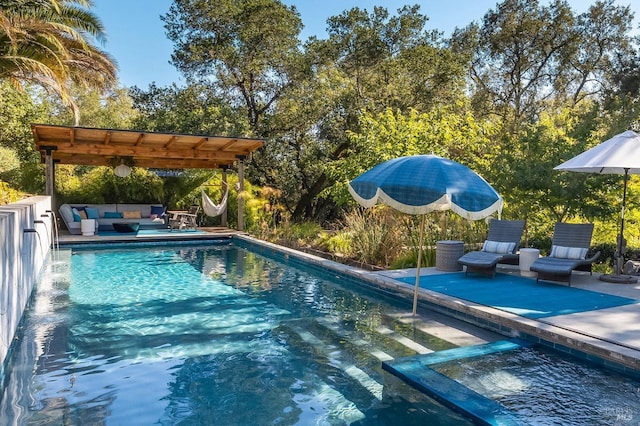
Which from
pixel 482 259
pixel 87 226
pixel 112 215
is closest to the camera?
pixel 482 259

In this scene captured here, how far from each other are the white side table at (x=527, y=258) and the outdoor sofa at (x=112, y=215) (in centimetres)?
1148

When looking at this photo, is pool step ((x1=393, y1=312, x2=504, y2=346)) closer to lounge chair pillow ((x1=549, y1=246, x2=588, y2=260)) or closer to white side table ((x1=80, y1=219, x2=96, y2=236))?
lounge chair pillow ((x1=549, y1=246, x2=588, y2=260))

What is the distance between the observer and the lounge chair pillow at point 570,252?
7.18 meters

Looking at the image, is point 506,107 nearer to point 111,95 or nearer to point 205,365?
point 205,365

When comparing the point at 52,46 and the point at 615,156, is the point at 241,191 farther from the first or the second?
the point at 615,156

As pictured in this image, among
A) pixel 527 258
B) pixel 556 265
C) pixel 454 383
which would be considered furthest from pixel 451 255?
pixel 454 383

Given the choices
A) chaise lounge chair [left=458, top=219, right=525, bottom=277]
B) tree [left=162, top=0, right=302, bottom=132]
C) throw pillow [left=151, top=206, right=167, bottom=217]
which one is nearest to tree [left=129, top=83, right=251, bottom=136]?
tree [left=162, top=0, right=302, bottom=132]

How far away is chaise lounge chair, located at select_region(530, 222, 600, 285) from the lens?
6797 millimetres

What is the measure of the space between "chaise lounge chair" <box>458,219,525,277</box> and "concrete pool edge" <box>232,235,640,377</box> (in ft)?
4.34

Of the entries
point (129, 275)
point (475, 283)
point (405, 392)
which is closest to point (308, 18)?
point (129, 275)

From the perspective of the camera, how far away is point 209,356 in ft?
15.2

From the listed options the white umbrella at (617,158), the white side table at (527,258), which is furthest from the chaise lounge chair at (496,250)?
Result: the white umbrella at (617,158)

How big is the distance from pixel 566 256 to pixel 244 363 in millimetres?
5279

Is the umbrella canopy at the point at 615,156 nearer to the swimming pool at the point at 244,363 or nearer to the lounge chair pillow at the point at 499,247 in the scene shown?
the lounge chair pillow at the point at 499,247
